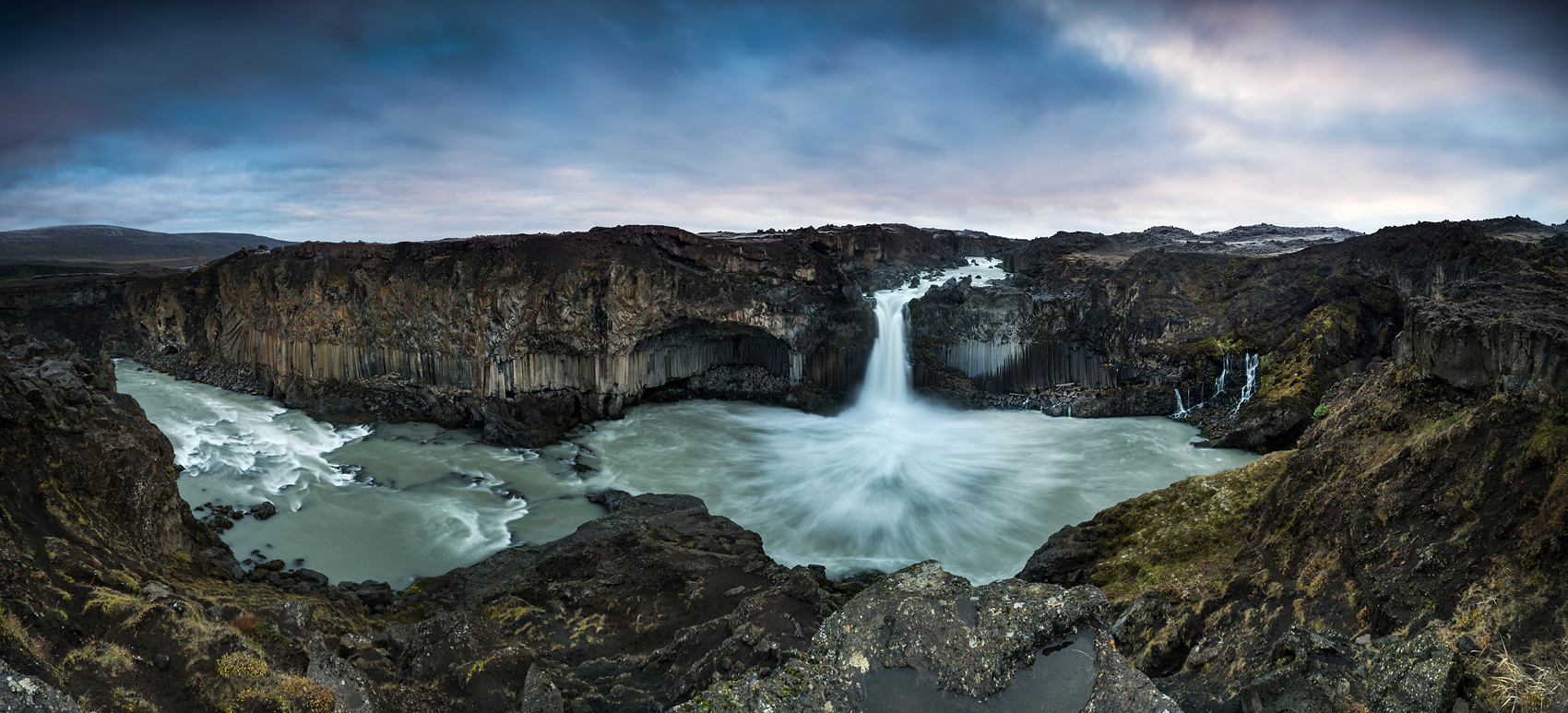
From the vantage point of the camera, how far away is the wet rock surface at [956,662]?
11.8 feet

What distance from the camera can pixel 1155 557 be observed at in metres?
8.24

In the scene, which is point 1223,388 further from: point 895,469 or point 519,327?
point 519,327

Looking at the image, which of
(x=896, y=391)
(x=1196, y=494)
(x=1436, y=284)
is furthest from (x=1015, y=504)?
(x=1436, y=284)

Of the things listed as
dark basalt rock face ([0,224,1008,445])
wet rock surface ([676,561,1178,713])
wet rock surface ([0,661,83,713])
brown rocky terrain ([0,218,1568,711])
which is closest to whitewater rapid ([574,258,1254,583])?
dark basalt rock face ([0,224,1008,445])

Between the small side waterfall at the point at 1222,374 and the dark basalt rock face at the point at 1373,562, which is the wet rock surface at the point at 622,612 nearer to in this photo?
the dark basalt rock face at the point at 1373,562

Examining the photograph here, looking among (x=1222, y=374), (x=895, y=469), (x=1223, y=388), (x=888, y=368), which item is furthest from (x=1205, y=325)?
(x=895, y=469)

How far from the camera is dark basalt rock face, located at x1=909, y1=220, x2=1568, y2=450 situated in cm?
1992

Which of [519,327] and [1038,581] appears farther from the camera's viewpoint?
[519,327]

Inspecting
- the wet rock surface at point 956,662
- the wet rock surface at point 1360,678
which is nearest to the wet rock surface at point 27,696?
the wet rock surface at point 956,662

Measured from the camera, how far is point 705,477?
1973cm

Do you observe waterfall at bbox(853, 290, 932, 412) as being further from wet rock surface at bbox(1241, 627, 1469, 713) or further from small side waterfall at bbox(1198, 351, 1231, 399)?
wet rock surface at bbox(1241, 627, 1469, 713)

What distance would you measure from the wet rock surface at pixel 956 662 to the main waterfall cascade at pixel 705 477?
973cm

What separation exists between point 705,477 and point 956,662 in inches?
645

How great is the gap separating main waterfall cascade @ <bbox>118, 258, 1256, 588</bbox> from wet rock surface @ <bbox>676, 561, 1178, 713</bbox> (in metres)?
9.73
